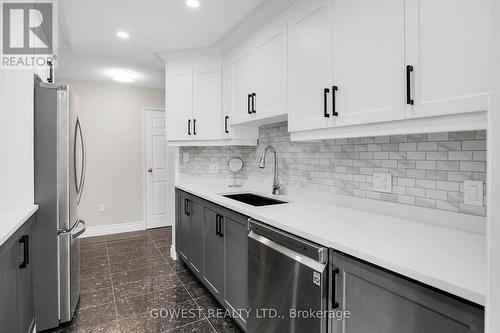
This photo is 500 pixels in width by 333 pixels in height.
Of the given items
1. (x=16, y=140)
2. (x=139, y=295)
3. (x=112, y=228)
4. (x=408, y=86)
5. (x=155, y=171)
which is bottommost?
(x=139, y=295)

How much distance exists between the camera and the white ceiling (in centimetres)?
214

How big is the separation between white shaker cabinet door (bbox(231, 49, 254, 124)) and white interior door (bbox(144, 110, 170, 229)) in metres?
2.48

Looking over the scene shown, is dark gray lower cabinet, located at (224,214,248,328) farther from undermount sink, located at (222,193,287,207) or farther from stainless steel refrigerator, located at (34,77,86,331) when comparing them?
stainless steel refrigerator, located at (34,77,86,331)

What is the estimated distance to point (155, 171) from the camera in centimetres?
477

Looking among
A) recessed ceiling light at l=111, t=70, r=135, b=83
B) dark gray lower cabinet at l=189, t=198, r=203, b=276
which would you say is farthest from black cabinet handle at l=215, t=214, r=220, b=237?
recessed ceiling light at l=111, t=70, r=135, b=83

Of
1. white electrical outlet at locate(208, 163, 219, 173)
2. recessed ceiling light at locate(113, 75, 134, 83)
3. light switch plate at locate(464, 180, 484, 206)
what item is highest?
recessed ceiling light at locate(113, 75, 134, 83)

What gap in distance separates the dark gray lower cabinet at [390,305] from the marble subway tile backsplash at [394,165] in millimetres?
656

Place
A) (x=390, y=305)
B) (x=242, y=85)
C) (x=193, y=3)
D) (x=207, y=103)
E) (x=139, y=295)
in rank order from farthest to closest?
1. (x=207, y=103)
2. (x=242, y=85)
3. (x=139, y=295)
4. (x=193, y=3)
5. (x=390, y=305)

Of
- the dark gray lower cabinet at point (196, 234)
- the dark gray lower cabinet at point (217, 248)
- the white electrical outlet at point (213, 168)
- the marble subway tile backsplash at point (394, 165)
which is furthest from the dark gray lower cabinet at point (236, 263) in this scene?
the white electrical outlet at point (213, 168)

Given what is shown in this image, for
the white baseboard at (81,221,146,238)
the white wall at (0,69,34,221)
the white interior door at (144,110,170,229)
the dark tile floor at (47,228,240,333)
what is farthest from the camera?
the white interior door at (144,110,170,229)

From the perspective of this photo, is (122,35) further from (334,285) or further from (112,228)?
(112,228)

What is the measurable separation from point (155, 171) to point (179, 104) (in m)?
2.00

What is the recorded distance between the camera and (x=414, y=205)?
1501 millimetres

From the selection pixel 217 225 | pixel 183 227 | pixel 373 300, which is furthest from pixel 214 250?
pixel 373 300
